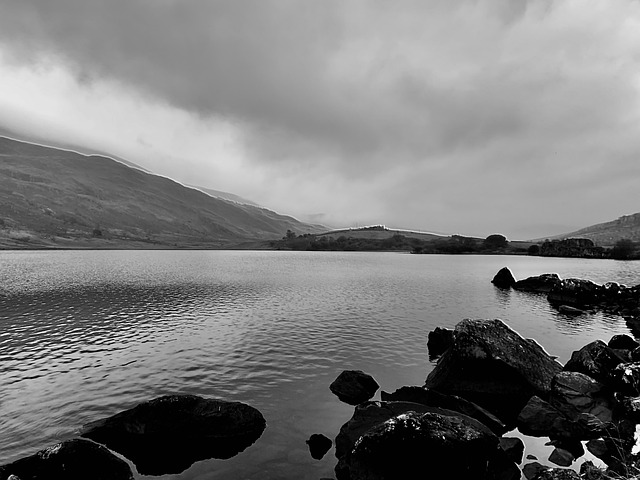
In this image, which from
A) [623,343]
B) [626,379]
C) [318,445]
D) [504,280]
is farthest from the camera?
[504,280]

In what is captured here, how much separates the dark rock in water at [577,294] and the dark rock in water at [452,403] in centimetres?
5727

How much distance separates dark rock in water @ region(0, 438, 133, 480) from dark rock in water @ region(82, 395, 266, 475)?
231cm

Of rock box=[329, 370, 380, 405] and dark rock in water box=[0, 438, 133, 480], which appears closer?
dark rock in water box=[0, 438, 133, 480]

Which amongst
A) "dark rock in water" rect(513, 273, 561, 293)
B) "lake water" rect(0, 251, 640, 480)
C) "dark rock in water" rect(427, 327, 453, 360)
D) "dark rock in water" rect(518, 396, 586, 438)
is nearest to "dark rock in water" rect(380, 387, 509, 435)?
"dark rock in water" rect(518, 396, 586, 438)

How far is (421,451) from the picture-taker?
1278 cm

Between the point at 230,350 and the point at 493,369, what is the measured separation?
22.1m

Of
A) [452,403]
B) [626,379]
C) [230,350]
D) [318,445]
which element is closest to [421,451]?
[318,445]

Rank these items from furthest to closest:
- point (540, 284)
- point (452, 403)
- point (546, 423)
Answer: point (540, 284) → point (452, 403) → point (546, 423)

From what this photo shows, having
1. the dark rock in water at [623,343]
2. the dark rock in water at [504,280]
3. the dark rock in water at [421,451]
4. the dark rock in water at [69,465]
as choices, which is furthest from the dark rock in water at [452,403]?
the dark rock in water at [504,280]

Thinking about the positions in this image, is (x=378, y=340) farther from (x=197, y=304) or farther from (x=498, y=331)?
(x=197, y=304)

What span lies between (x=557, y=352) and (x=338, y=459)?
28.7 metres

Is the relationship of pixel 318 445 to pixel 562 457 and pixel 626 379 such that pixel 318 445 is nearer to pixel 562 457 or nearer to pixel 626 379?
pixel 562 457

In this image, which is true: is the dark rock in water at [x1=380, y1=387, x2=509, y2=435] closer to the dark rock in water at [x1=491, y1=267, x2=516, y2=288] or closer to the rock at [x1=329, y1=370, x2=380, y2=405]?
the rock at [x1=329, y1=370, x2=380, y2=405]

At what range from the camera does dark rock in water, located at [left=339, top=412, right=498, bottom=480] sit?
12.8 m
